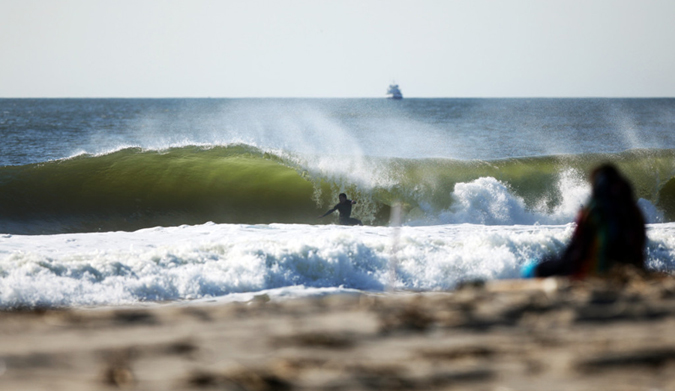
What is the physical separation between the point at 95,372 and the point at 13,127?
47.7 metres

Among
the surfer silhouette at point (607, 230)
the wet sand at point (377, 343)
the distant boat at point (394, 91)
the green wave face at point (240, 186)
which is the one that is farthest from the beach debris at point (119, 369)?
the distant boat at point (394, 91)

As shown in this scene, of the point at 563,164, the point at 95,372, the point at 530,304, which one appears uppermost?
the point at 563,164

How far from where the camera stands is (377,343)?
3102mm

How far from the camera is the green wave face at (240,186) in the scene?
51.7 feet

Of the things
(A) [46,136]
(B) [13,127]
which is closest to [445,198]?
(A) [46,136]

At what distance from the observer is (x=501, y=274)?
8.97 m

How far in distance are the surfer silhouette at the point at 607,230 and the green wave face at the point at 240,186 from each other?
11.2 meters

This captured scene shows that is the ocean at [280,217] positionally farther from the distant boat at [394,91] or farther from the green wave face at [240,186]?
the distant boat at [394,91]

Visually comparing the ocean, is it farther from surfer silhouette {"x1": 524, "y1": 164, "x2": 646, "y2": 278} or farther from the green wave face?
surfer silhouette {"x1": 524, "y1": 164, "x2": 646, "y2": 278}

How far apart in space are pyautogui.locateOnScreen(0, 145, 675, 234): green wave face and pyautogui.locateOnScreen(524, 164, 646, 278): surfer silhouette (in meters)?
11.2

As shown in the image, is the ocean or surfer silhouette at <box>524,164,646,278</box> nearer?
surfer silhouette at <box>524,164,646,278</box>

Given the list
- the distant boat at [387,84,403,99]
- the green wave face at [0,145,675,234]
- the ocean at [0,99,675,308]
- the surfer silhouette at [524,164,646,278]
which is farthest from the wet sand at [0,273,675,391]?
the distant boat at [387,84,403,99]

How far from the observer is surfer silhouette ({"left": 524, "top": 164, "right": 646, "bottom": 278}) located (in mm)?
4266

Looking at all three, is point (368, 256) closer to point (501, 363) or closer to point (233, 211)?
point (501, 363)
